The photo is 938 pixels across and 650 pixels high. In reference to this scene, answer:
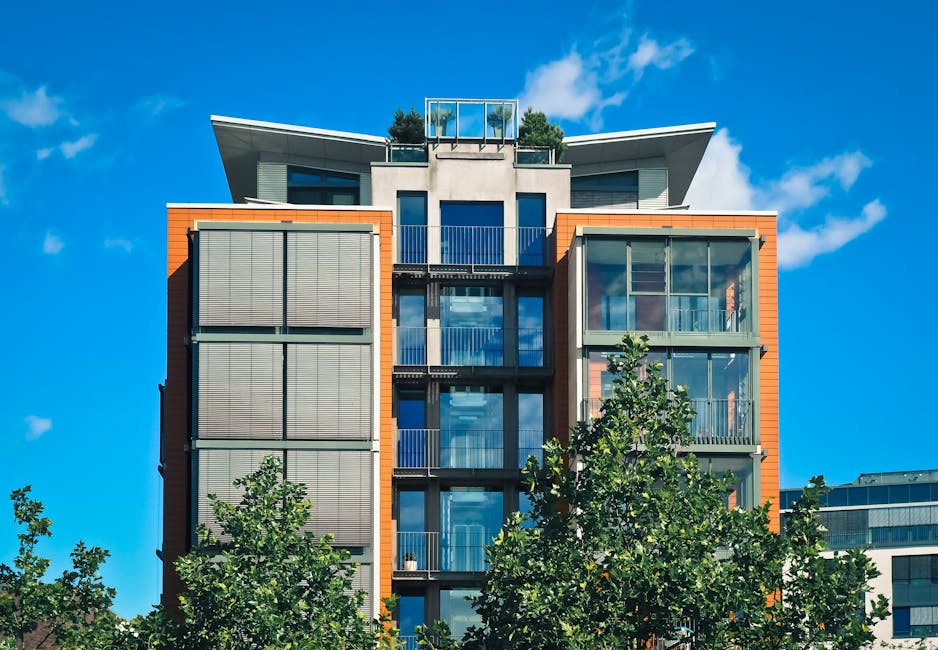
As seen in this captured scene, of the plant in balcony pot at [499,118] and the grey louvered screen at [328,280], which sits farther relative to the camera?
the plant in balcony pot at [499,118]

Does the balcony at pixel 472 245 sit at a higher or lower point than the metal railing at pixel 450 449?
higher

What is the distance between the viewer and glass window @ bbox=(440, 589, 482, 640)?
168 feet

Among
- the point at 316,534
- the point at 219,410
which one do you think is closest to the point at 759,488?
the point at 316,534


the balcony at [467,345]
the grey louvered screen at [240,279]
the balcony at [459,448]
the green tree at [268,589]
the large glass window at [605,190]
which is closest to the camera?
the green tree at [268,589]

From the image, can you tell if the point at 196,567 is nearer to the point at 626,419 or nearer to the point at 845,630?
the point at 626,419

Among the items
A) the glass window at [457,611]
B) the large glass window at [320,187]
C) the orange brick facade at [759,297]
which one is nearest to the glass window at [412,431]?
the glass window at [457,611]

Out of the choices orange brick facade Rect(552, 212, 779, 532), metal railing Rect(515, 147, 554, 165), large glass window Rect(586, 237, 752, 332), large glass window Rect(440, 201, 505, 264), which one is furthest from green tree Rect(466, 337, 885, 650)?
metal railing Rect(515, 147, 554, 165)

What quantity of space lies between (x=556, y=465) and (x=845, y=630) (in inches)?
323

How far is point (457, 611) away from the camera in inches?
2013

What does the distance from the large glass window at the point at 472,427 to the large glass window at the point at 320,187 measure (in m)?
8.07

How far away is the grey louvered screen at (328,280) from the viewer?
4822cm

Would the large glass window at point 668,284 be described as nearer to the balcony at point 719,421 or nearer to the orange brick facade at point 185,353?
the balcony at point 719,421

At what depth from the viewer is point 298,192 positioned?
56.0m

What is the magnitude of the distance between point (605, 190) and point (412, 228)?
741 cm
